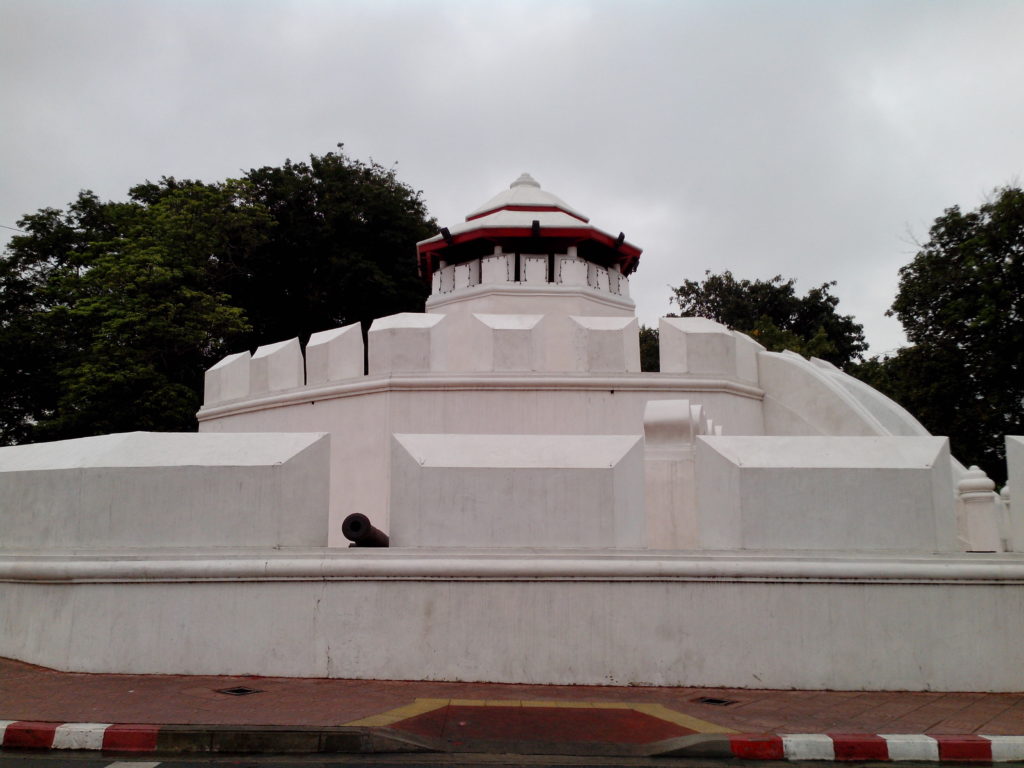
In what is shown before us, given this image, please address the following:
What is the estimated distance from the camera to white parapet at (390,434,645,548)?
23.5 feet

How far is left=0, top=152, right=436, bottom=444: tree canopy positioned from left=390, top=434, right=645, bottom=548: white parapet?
1442 cm

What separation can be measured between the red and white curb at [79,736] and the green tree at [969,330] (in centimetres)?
2174

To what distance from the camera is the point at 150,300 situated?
20812 millimetres

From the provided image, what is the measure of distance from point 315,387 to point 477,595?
611 cm

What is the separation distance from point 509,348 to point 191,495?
535 cm

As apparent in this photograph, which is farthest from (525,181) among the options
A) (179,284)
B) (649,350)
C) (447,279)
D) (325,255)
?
(649,350)

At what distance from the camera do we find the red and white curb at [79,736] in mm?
5160

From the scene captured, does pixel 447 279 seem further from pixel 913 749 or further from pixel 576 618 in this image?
pixel 913 749

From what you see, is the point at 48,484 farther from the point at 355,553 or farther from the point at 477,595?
the point at 477,595

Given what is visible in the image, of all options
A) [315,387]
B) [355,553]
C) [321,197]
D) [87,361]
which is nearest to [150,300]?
[87,361]

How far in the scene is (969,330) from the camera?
867 inches

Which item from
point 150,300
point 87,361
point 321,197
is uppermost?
point 321,197

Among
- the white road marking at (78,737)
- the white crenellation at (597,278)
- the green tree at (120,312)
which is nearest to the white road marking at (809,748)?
the white road marking at (78,737)

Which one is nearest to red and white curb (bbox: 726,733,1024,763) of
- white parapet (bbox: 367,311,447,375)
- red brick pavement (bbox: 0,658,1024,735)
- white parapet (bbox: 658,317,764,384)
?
red brick pavement (bbox: 0,658,1024,735)
